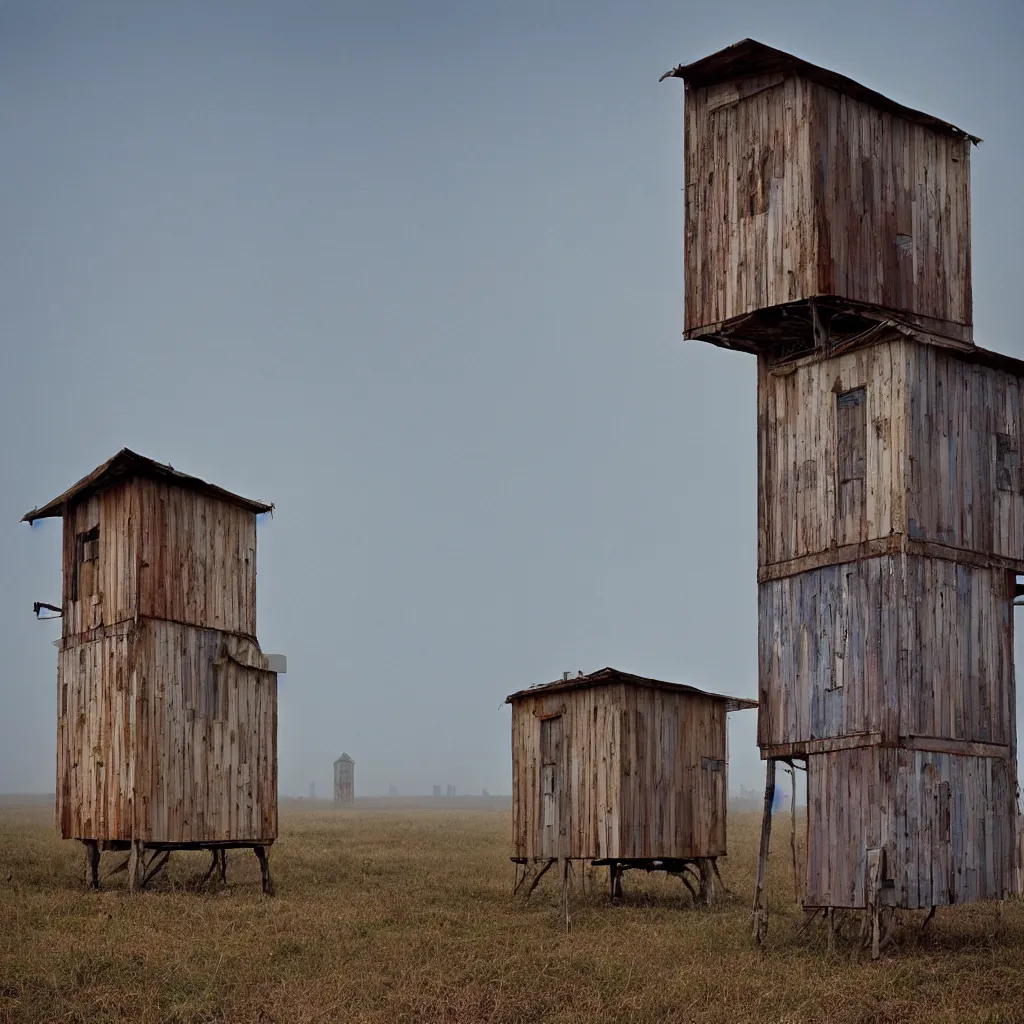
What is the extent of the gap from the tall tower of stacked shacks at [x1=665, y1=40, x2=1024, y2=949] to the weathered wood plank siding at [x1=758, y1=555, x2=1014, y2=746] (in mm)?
41

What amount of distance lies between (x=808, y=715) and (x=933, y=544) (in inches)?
149

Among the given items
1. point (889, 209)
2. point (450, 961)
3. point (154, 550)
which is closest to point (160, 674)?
point (154, 550)

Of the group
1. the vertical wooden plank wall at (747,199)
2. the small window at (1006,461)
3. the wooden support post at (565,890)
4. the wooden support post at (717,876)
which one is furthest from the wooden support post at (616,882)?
the small window at (1006,461)

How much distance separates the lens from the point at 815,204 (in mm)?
27656

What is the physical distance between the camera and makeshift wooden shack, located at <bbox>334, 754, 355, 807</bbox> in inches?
4936

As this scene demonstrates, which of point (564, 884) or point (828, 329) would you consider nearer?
point (828, 329)

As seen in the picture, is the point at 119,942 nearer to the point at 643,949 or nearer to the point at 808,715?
the point at 643,949

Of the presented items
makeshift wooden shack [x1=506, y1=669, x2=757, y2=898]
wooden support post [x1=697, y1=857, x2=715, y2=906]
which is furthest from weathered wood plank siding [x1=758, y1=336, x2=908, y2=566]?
wooden support post [x1=697, y1=857, x2=715, y2=906]

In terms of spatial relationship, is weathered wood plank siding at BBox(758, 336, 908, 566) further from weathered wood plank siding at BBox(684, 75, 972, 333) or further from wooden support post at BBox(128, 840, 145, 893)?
wooden support post at BBox(128, 840, 145, 893)

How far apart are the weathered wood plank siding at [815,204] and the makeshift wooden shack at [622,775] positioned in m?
9.57

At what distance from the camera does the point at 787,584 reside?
27844 millimetres

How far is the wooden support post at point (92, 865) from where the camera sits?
33938 millimetres

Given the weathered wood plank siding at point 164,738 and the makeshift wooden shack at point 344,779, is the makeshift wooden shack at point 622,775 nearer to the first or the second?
the weathered wood plank siding at point 164,738

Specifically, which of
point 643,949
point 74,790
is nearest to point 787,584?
point 643,949
